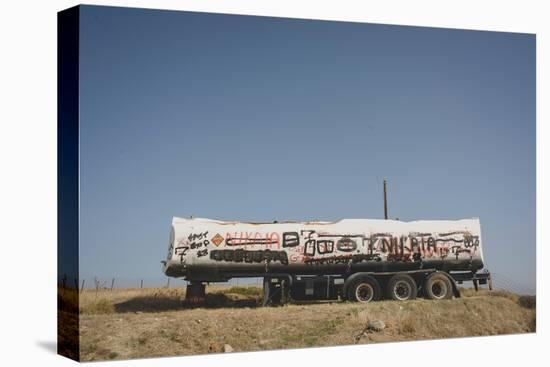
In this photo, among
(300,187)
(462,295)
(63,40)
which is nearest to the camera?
(63,40)

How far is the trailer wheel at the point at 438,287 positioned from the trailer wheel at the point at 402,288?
318mm

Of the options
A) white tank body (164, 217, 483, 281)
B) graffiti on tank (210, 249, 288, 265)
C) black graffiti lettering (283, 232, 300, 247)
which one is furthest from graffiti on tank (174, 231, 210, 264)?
black graffiti lettering (283, 232, 300, 247)

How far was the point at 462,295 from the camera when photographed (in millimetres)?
24750

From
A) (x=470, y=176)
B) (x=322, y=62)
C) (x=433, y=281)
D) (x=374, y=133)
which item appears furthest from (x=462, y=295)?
(x=322, y=62)

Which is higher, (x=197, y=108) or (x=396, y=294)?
(x=197, y=108)

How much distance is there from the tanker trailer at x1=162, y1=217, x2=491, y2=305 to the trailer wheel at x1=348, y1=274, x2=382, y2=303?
2 cm


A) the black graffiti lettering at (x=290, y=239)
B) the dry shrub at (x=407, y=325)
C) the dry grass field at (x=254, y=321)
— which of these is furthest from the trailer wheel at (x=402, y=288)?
the black graffiti lettering at (x=290, y=239)

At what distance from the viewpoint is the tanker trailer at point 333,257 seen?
22.8 metres

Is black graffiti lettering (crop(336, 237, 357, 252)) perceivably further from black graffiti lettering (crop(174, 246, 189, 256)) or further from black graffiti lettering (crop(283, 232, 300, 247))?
black graffiti lettering (crop(174, 246, 189, 256))

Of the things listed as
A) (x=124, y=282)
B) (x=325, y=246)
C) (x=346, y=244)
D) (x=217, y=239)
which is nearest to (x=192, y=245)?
(x=217, y=239)

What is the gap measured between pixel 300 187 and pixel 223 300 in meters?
2.73

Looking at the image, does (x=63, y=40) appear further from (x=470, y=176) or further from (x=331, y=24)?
(x=470, y=176)

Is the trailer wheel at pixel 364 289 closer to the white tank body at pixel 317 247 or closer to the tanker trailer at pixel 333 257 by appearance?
the tanker trailer at pixel 333 257

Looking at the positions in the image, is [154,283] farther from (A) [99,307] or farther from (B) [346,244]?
(B) [346,244]
